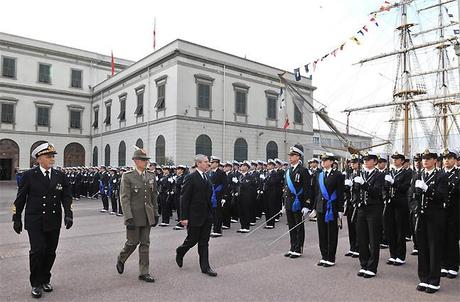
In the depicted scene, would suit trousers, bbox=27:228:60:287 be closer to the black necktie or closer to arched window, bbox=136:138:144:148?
the black necktie

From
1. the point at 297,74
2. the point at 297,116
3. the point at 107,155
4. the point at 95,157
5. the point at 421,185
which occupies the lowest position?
the point at 421,185

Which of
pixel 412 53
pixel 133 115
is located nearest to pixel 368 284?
pixel 133 115

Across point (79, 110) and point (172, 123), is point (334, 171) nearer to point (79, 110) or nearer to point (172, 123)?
point (172, 123)

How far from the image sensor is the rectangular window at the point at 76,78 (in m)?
39.9

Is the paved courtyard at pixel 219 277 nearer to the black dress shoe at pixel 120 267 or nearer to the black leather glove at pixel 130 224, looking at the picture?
the black dress shoe at pixel 120 267

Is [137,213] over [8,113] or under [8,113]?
under

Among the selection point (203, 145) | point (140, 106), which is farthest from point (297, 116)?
point (140, 106)

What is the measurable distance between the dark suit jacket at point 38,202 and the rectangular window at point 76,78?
3783cm

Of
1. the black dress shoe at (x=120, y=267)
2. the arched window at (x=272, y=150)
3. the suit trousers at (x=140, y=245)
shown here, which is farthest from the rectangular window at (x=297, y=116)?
the black dress shoe at (x=120, y=267)

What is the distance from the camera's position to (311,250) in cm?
807

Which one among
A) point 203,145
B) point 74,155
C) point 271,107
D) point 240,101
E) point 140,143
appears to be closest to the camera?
point 203,145

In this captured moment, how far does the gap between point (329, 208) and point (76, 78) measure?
128 ft

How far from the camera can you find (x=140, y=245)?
5.94 meters

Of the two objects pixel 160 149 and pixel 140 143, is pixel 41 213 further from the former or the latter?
pixel 140 143
